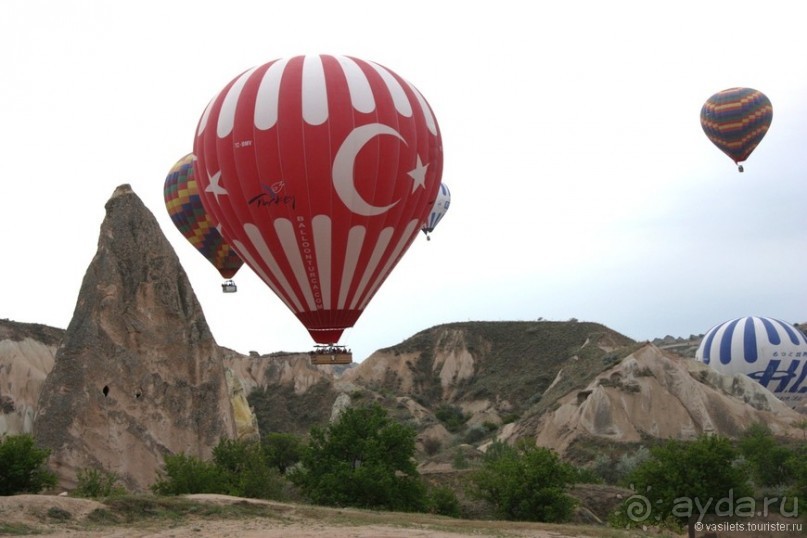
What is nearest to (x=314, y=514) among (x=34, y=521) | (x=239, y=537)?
(x=239, y=537)

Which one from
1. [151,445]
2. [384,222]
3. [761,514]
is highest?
[384,222]

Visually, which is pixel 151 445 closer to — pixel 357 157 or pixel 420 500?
pixel 420 500

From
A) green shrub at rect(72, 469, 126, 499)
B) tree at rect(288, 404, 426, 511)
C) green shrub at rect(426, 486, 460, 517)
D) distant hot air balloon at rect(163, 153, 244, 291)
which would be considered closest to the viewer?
green shrub at rect(72, 469, 126, 499)

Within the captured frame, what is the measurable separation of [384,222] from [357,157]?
7.37 ft

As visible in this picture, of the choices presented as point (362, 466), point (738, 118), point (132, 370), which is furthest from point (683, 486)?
point (738, 118)

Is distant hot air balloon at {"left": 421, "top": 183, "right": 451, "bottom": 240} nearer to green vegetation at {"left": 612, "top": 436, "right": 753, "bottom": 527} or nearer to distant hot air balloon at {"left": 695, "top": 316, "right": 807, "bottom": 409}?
distant hot air balloon at {"left": 695, "top": 316, "right": 807, "bottom": 409}

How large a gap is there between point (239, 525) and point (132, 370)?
57.8ft

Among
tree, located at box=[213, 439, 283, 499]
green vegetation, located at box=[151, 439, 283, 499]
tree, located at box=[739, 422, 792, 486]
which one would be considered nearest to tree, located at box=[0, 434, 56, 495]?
green vegetation, located at box=[151, 439, 283, 499]

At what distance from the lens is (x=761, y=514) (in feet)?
111

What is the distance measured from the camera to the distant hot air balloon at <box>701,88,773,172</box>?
5678 centimetres

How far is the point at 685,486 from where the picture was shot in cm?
3066

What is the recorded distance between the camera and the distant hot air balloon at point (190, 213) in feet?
148

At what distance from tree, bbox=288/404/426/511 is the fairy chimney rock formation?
6.57 metres

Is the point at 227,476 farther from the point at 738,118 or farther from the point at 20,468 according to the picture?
the point at 738,118
